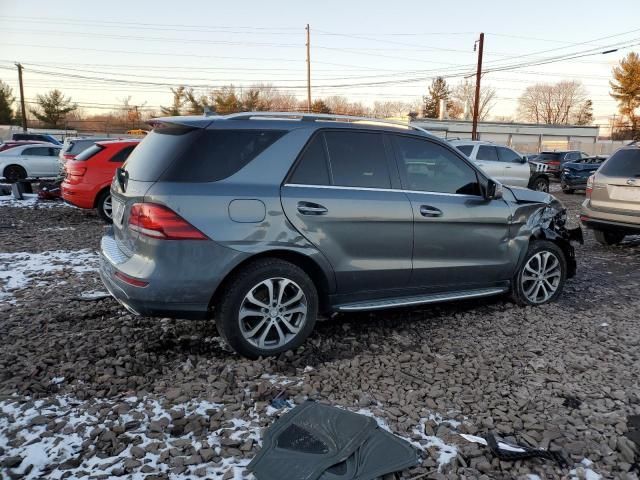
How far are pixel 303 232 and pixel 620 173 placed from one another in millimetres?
6297

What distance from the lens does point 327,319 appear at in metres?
4.65

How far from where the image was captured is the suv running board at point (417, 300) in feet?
13.1

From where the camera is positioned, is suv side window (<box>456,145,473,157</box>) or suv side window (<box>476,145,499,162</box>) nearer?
suv side window (<box>456,145,473,157</box>)

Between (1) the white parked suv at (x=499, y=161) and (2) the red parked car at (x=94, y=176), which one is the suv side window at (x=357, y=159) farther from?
(1) the white parked suv at (x=499, y=161)

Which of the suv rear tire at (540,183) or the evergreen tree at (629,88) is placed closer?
the suv rear tire at (540,183)

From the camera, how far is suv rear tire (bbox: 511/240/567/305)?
4980 mm

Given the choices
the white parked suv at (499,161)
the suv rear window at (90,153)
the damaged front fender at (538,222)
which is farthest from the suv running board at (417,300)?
the white parked suv at (499,161)

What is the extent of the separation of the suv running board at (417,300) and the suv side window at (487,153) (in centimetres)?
1091

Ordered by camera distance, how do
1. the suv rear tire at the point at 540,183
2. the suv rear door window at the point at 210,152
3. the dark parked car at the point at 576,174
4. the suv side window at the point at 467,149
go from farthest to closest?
the dark parked car at the point at 576,174, the suv rear tire at the point at 540,183, the suv side window at the point at 467,149, the suv rear door window at the point at 210,152

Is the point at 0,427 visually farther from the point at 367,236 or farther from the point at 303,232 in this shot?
the point at 367,236

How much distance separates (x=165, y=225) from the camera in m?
3.29

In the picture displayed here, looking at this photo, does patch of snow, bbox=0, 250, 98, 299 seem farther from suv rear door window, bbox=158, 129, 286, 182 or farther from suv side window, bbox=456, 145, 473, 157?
suv side window, bbox=456, 145, 473, 157

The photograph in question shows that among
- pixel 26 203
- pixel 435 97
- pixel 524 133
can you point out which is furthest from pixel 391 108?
pixel 26 203

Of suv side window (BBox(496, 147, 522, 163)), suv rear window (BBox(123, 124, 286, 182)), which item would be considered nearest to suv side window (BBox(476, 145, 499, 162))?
suv side window (BBox(496, 147, 522, 163))
